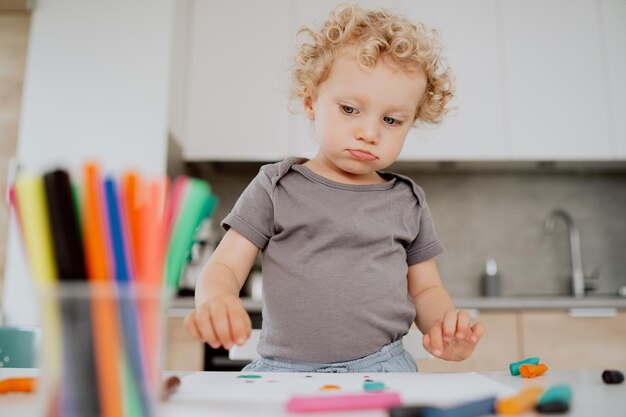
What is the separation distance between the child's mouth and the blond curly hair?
14 cm

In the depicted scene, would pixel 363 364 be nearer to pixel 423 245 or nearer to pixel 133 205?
pixel 423 245

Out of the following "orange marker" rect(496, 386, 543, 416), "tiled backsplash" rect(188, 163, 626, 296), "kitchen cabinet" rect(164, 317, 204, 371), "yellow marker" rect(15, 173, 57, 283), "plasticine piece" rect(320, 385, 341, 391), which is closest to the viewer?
"yellow marker" rect(15, 173, 57, 283)

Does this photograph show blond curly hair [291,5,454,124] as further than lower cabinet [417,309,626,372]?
No

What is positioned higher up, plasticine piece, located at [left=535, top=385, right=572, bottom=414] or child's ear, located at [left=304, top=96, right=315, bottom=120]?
child's ear, located at [left=304, top=96, right=315, bottom=120]

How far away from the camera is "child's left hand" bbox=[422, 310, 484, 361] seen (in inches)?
25.6

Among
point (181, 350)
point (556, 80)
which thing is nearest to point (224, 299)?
point (181, 350)

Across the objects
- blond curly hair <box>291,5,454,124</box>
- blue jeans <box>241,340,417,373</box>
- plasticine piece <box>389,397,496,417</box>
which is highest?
blond curly hair <box>291,5,454,124</box>

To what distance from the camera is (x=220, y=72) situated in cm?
258

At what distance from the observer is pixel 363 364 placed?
82 cm

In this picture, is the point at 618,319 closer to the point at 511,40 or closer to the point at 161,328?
the point at 511,40

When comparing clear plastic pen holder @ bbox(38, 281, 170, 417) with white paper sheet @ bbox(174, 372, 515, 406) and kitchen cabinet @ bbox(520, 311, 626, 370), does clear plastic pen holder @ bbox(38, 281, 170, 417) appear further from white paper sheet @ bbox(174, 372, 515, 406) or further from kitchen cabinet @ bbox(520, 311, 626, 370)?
kitchen cabinet @ bbox(520, 311, 626, 370)

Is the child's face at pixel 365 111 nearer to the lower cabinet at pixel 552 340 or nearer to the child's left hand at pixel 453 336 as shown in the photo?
the child's left hand at pixel 453 336

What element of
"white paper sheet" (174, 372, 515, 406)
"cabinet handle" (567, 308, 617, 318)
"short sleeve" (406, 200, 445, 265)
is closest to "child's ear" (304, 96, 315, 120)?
"short sleeve" (406, 200, 445, 265)

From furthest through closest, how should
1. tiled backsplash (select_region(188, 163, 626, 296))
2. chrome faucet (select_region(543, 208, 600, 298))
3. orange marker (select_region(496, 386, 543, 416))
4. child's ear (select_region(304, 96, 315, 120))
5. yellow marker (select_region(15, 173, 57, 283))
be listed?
tiled backsplash (select_region(188, 163, 626, 296)) < chrome faucet (select_region(543, 208, 600, 298)) < child's ear (select_region(304, 96, 315, 120)) < orange marker (select_region(496, 386, 543, 416)) < yellow marker (select_region(15, 173, 57, 283))
